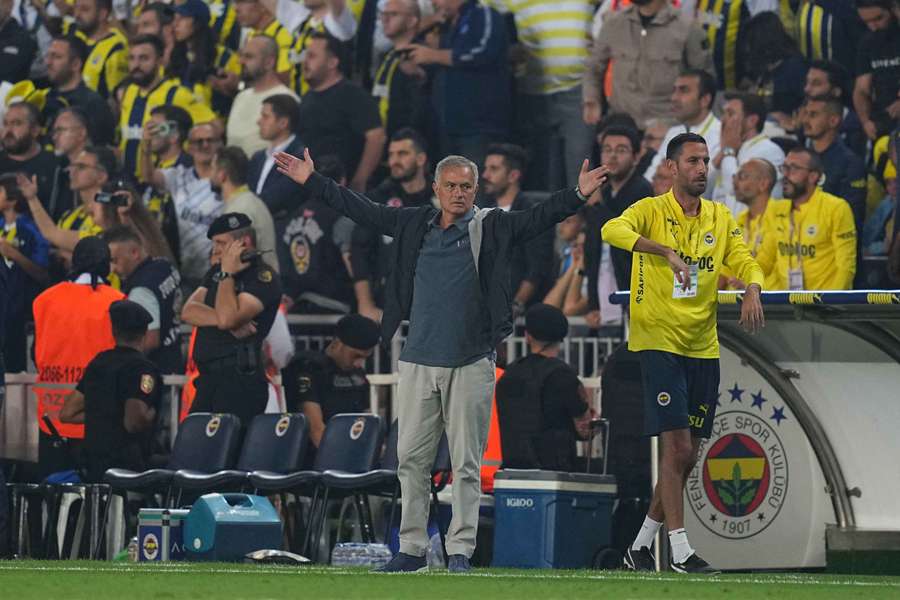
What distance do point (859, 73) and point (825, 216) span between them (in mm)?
1505

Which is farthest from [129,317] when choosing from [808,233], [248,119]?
[808,233]

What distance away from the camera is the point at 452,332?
9336mm

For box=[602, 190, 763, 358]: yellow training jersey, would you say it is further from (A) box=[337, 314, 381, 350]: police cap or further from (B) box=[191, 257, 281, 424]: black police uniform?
(B) box=[191, 257, 281, 424]: black police uniform

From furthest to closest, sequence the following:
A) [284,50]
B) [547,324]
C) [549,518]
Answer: [284,50] < [547,324] < [549,518]

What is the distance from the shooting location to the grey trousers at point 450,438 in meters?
9.32

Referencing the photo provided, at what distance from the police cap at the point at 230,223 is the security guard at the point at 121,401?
2.58 feet

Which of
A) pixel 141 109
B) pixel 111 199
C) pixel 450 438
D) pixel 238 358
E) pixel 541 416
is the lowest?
pixel 450 438

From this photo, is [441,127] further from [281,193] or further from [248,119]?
[248,119]

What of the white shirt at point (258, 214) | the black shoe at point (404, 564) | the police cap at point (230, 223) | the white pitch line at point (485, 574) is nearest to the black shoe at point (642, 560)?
the white pitch line at point (485, 574)

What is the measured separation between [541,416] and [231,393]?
259 centimetres

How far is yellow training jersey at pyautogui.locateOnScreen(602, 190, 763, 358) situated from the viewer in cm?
966

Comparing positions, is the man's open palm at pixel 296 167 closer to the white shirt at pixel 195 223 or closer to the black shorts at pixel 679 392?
the black shorts at pixel 679 392

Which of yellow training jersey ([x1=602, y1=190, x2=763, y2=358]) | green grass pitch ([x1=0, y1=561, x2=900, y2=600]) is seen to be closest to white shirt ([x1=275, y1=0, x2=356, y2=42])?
yellow training jersey ([x1=602, y1=190, x2=763, y2=358])

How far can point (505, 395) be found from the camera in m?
11.5
